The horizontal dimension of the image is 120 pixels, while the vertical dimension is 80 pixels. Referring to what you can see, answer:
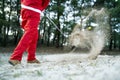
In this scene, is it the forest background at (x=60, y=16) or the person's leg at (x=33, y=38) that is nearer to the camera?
the person's leg at (x=33, y=38)

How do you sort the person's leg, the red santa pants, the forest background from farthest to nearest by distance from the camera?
the forest background, the person's leg, the red santa pants

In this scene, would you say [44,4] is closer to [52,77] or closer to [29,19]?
[29,19]

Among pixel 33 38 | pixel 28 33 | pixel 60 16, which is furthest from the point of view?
pixel 60 16

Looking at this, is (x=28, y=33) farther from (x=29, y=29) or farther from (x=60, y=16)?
(x=60, y=16)

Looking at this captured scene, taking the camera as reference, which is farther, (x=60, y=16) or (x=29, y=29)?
(x=60, y=16)

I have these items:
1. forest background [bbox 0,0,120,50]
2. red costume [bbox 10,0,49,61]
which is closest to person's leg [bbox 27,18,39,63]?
red costume [bbox 10,0,49,61]

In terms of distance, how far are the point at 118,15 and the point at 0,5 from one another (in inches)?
505

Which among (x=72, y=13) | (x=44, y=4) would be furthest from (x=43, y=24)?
(x=44, y=4)

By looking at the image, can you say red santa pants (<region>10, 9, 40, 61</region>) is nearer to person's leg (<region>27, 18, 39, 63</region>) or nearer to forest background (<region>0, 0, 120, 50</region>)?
person's leg (<region>27, 18, 39, 63</region>)

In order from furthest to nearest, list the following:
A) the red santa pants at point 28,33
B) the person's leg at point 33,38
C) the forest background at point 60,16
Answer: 1. the forest background at point 60,16
2. the person's leg at point 33,38
3. the red santa pants at point 28,33

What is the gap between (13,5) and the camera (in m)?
37.6

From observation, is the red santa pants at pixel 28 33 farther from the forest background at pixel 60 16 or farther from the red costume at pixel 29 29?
the forest background at pixel 60 16

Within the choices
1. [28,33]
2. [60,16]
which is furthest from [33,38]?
[60,16]

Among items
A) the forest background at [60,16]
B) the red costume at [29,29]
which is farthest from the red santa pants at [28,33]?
the forest background at [60,16]
